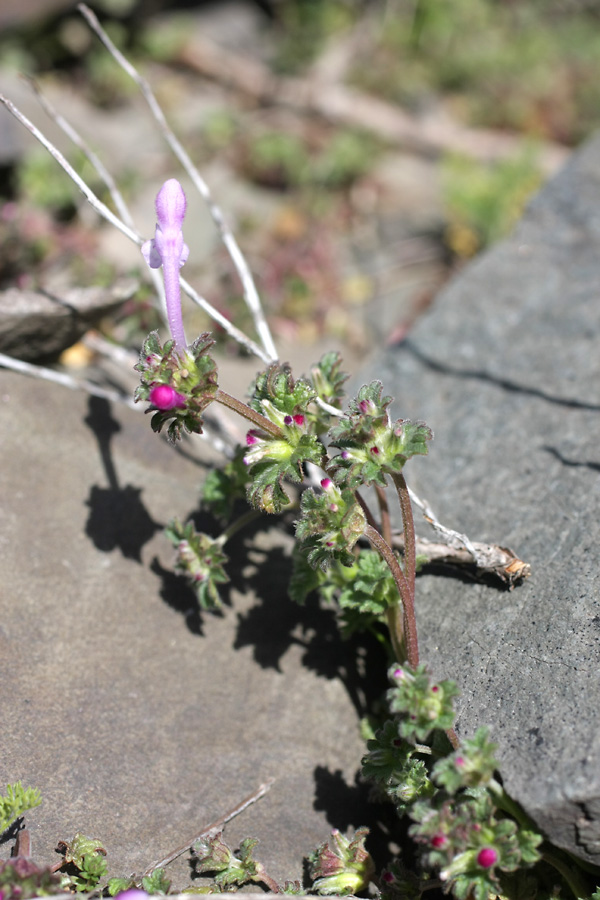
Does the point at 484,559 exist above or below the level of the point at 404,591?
above

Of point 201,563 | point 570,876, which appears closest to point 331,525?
point 201,563

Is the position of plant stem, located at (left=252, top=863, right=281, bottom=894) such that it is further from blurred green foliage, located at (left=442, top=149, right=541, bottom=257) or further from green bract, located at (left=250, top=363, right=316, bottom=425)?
blurred green foliage, located at (left=442, top=149, right=541, bottom=257)

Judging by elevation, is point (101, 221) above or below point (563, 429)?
above

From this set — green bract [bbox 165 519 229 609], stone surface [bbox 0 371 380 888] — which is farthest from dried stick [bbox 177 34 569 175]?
green bract [bbox 165 519 229 609]

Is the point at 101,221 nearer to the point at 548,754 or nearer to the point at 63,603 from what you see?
the point at 63,603

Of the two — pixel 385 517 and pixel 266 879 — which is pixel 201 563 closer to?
pixel 385 517

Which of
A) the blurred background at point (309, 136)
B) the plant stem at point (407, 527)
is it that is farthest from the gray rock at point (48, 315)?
the plant stem at point (407, 527)

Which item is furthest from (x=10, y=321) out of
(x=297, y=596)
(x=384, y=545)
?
(x=384, y=545)
